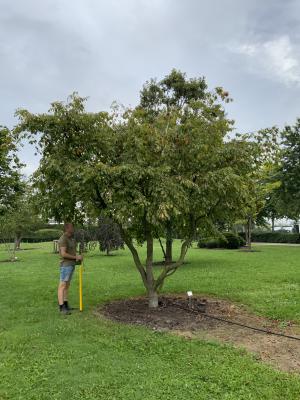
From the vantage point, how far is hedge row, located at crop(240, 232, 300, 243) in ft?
125

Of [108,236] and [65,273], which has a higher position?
[108,236]

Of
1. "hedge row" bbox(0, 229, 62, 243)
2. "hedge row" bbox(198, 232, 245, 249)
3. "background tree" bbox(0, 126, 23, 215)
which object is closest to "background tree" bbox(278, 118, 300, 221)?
"hedge row" bbox(198, 232, 245, 249)

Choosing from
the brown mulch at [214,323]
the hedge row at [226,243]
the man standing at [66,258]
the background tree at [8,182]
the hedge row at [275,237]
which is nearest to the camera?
the brown mulch at [214,323]

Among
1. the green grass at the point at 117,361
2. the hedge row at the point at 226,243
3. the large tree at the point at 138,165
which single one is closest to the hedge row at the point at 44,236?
the hedge row at the point at 226,243

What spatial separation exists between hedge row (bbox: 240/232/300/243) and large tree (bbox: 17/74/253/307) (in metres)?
31.7

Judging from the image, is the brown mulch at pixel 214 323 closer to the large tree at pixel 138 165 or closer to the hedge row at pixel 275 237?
the large tree at pixel 138 165

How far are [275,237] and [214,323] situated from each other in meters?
34.7

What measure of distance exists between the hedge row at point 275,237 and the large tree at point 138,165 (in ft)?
104

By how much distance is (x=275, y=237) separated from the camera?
4041cm

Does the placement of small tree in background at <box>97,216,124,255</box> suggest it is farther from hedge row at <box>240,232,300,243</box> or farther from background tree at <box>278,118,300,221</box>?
hedge row at <box>240,232,300,243</box>

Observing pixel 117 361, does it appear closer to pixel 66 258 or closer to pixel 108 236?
pixel 66 258

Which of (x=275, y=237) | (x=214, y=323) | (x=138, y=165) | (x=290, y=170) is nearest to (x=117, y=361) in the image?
(x=214, y=323)

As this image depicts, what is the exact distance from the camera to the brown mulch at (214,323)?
564cm

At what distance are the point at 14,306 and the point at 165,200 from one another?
4217 millimetres
